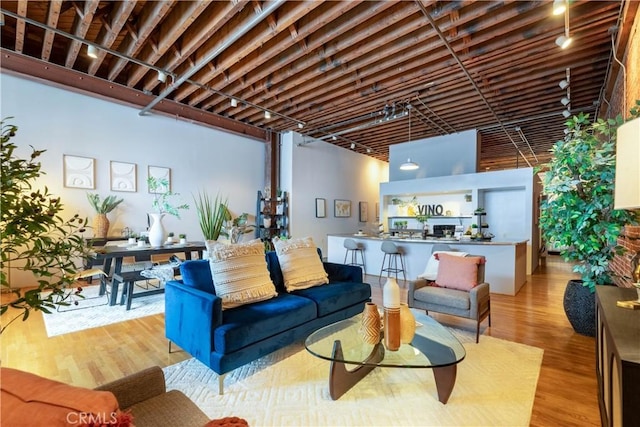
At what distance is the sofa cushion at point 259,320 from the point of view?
208 cm

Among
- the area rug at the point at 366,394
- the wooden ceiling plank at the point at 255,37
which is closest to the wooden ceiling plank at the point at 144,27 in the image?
the wooden ceiling plank at the point at 255,37

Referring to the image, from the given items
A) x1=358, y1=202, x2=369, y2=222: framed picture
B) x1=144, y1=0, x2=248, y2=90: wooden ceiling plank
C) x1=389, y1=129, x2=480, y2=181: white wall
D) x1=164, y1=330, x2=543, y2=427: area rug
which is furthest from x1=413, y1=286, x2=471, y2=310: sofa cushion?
x1=358, y1=202, x2=369, y2=222: framed picture

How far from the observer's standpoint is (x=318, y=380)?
223 cm

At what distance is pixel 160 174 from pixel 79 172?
1.35 metres

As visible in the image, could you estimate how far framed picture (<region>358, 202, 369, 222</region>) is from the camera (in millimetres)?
10508

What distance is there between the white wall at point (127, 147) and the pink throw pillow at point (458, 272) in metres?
5.46

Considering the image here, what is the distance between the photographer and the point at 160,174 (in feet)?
20.3

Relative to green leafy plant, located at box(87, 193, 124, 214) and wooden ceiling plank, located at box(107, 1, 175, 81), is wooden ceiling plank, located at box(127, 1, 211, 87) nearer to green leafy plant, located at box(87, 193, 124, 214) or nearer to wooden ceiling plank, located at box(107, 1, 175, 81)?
wooden ceiling plank, located at box(107, 1, 175, 81)

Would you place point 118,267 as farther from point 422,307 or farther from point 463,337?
point 463,337

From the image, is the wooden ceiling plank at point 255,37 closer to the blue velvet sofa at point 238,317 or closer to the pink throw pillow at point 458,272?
the blue velvet sofa at point 238,317

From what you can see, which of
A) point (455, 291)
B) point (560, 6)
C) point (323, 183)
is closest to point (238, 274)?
point (455, 291)

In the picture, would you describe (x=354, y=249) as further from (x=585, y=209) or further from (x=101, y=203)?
(x=101, y=203)

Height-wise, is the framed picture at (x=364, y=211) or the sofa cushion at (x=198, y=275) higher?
the framed picture at (x=364, y=211)

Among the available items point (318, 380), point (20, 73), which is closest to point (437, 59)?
point (318, 380)
